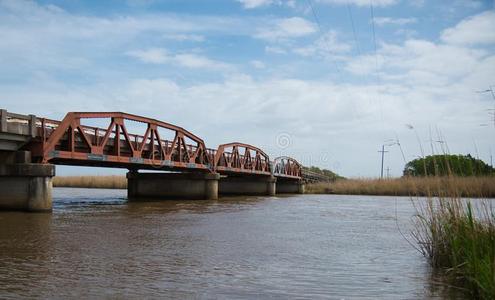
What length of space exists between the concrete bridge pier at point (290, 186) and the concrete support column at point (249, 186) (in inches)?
752

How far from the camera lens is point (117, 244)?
12.9 meters

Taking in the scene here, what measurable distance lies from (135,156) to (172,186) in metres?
10.9

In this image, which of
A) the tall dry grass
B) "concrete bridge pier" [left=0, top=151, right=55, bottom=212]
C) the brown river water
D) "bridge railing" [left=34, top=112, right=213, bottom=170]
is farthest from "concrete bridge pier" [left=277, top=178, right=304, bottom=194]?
the brown river water

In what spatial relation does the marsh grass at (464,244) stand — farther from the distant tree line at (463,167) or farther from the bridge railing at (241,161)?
the bridge railing at (241,161)

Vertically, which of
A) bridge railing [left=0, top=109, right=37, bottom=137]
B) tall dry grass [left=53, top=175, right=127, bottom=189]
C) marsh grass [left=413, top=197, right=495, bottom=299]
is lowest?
marsh grass [left=413, top=197, right=495, bottom=299]

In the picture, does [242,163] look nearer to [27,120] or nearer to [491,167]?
[27,120]

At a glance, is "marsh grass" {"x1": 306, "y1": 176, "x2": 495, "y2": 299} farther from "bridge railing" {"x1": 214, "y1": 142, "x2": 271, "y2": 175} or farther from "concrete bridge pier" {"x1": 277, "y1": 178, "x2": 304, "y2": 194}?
"concrete bridge pier" {"x1": 277, "y1": 178, "x2": 304, "y2": 194}

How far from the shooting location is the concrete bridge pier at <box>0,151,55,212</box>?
22766 millimetres

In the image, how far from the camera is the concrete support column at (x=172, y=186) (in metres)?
44.6

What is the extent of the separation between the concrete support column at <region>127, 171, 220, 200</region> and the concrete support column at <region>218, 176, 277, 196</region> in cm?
2005

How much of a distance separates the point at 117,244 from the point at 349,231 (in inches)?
340

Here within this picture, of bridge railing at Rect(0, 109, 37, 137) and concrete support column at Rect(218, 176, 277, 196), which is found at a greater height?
bridge railing at Rect(0, 109, 37, 137)

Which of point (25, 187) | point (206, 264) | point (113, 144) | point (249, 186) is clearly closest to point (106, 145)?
point (113, 144)

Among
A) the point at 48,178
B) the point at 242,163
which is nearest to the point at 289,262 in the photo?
the point at 48,178
